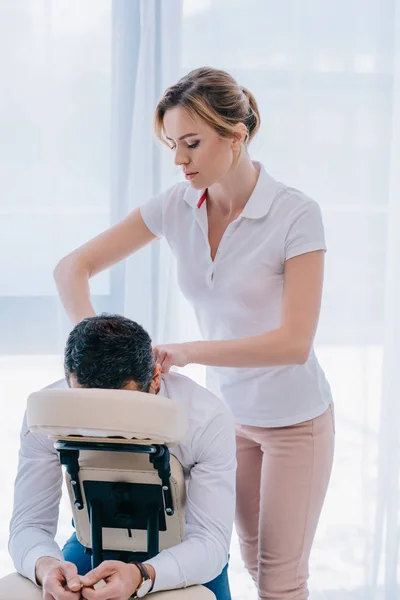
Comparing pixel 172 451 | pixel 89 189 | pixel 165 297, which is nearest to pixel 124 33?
pixel 89 189

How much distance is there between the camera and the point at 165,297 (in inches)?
91.4

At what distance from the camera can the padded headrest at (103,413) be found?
1.15 m

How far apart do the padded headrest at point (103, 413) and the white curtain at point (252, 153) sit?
1.14m

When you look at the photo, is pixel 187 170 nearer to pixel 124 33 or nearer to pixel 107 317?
pixel 107 317

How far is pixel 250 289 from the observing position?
5.40 feet

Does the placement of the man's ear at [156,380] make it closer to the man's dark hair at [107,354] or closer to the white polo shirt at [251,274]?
the man's dark hair at [107,354]

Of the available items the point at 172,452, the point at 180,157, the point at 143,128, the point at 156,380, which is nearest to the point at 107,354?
the point at 156,380

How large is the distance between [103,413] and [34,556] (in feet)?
1.31

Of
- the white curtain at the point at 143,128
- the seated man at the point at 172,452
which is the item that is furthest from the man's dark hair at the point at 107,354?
the white curtain at the point at 143,128

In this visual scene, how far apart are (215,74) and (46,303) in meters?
1.06

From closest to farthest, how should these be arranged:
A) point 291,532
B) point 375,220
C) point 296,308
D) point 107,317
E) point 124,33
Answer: point 107,317 → point 296,308 → point 291,532 → point 124,33 → point 375,220

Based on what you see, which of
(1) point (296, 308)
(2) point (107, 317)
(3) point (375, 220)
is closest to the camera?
(2) point (107, 317)

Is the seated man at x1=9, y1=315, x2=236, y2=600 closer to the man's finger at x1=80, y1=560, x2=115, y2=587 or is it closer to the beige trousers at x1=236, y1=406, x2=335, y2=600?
the man's finger at x1=80, y1=560, x2=115, y2=587

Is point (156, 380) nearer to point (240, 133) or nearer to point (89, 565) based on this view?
point (89, 565)
